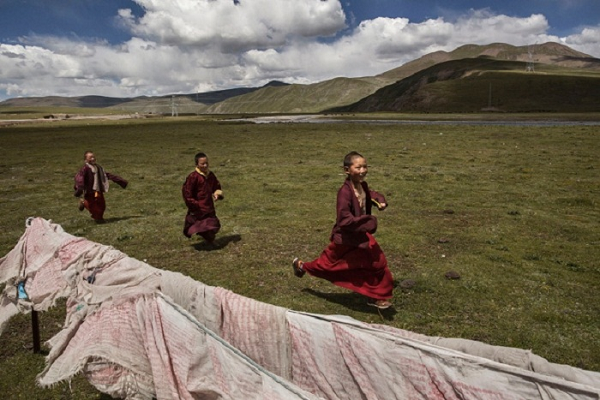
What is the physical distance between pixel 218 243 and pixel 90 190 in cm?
→ 522

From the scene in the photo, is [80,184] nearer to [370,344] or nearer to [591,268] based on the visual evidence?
[370,344]

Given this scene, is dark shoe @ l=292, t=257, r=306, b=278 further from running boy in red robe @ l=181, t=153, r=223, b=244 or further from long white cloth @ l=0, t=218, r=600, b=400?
long white cloth @ l=0, t=218, r=600, b=400

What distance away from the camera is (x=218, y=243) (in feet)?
37.2

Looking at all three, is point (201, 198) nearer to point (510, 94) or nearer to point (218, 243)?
point (218, 243)

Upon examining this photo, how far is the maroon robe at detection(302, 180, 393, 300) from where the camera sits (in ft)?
22.1

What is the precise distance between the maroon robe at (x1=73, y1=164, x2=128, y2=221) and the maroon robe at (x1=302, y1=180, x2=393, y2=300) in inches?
356

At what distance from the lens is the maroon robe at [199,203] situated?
10281mm

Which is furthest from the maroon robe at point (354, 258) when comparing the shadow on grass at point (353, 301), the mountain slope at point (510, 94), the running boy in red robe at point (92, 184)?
A: the mountain slope at point (510, 94)

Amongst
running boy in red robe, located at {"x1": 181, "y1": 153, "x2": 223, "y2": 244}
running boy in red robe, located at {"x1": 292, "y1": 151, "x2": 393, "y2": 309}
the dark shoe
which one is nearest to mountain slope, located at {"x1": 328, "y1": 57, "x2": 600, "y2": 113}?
running boy in red robe, located at {"x1": 181, "y1": 153, "x2": 223, "y2": 244}

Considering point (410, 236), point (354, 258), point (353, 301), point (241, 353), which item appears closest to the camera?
point (241, 353)

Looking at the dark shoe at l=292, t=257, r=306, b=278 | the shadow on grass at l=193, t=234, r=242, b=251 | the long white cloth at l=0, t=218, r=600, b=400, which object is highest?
the long white cloth at l=0, t=218, r=600, b=400

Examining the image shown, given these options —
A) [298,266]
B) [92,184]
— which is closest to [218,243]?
[298,266]

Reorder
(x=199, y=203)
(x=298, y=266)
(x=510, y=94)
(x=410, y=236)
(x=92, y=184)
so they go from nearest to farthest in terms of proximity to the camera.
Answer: (x=298, y=266), (x=199, y=203), (x=410, y=236), (x=92, y=184), (x=510, y=94)

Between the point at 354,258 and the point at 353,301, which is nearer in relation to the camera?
the point at 354,258
